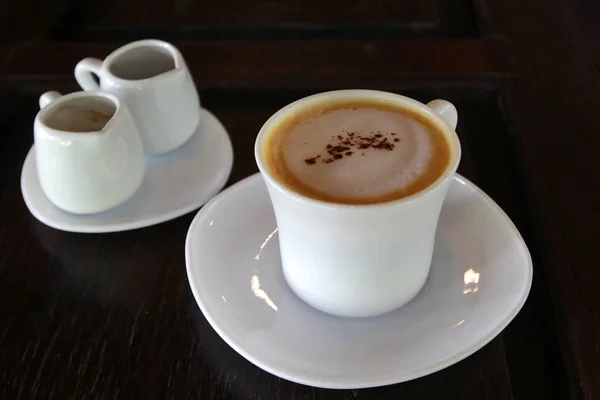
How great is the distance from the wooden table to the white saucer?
0.05ft

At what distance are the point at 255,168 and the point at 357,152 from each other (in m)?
0.23

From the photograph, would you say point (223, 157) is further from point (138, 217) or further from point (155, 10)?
point (155, 10)

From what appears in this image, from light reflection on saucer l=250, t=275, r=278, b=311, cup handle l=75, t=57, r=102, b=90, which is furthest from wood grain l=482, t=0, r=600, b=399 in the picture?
cup handle l=75, t=57, r=102, b=90

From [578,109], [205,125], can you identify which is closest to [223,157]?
[205,125]

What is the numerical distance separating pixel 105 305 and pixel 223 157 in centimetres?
23

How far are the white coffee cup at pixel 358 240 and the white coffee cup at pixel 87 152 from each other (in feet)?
0.59

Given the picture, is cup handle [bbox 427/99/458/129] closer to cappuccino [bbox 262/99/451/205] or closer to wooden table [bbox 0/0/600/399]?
cappuccino [bbox 262/99/451/205]

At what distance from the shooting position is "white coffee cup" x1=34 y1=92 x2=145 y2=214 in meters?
0.60

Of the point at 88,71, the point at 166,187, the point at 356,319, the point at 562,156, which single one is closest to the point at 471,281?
the point at 356,319

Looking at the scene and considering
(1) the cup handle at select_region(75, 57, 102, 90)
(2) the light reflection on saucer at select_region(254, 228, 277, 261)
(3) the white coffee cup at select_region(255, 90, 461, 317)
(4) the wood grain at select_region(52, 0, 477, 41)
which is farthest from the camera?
(4) the wood grain at select_region(52, 0, 477, 41)

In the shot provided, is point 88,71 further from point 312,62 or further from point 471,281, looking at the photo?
point 471,281

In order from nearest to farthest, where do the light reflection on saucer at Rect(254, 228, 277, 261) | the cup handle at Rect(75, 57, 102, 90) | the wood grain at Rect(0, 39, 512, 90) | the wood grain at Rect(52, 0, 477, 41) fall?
the light reflection on saucer at Rect(254, 228, 277, 261), the cup handle at Rect(75, 57, 102, 90), the wood grain at Rect(0, 39, 512, 90), the wood grain at Rect(52, 0, 477, 41)

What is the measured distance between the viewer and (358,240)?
472 millimetres

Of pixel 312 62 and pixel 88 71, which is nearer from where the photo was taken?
pixel 88 71
